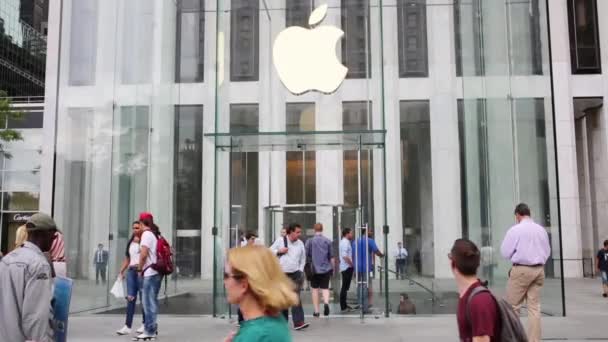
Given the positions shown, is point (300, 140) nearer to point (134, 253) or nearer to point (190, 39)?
point (134, 253)

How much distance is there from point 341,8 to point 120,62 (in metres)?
5.75

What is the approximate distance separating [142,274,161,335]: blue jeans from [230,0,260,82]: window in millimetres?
7307

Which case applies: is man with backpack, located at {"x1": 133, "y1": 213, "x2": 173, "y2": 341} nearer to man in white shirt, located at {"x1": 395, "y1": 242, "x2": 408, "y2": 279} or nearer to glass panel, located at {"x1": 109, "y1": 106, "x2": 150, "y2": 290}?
glass panel, located at {"x1": 109, "y1": 106, "x2": 150, "y2": 290}

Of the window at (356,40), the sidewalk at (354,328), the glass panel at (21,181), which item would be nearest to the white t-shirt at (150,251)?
the sidewalk at (354,328)

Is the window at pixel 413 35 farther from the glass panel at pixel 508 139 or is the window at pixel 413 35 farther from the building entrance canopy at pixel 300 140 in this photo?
the building entrance canopy at pixel 300 140

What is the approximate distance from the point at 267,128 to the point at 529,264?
1012 centimetres

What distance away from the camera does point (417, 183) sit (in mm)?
18625

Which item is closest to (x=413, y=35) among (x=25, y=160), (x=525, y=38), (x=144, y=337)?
(x=525, y=38)

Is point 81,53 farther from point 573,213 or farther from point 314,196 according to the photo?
point 573,213

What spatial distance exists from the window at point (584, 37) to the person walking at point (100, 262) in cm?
2278

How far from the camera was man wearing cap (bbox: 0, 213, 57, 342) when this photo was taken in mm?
3555

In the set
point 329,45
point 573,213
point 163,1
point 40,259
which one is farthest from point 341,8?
point 573,213

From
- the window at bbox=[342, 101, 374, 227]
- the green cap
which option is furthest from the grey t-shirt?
the green cap

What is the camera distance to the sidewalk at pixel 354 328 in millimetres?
9742
